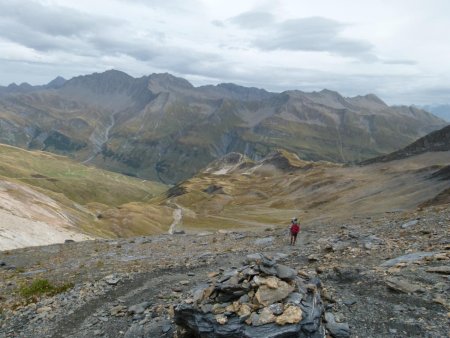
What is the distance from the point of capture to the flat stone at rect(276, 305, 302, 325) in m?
17.5

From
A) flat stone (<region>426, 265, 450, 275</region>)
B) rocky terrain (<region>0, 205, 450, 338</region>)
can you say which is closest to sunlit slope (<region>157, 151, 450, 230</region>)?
rocky terrain (<region>0, 205, 450, 338</region>)

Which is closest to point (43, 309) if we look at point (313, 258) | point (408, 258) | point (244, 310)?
point (244, 310)

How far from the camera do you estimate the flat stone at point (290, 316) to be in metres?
17.5

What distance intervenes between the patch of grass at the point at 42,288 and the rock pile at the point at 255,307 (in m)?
15.0

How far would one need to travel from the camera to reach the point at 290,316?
58.1 feet

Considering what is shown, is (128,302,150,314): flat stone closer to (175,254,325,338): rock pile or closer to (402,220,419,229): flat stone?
(175,254,325,338): rock pile

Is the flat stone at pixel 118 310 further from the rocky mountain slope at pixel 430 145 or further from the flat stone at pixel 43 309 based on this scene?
the rocky mountain slope at pixel 430 145

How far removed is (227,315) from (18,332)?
46.9ft

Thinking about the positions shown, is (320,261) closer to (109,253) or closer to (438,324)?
(438,324)

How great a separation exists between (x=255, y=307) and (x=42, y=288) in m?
20.6

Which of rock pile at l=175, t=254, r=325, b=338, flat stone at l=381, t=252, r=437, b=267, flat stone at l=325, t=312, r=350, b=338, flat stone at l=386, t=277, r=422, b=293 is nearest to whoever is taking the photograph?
rock pile at l=175, t=254, r=325, b=338

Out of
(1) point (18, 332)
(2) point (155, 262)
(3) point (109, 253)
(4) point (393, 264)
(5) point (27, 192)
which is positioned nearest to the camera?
(1) point (18, 332)

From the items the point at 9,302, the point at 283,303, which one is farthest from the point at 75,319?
the point at 283,303

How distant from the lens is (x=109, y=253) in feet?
149
